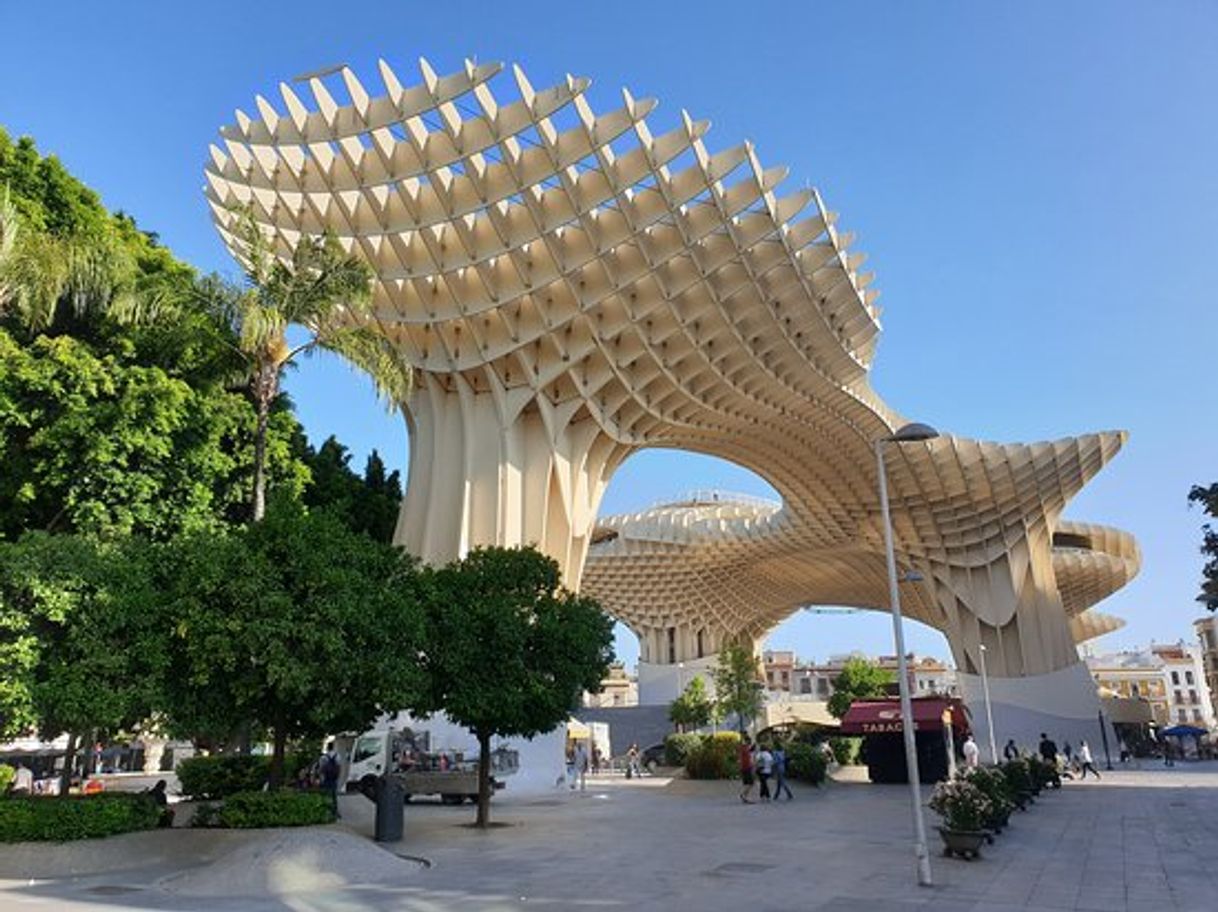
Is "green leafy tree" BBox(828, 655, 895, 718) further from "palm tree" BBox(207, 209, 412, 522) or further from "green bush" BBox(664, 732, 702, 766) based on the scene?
"palm tree" BBox(207, 209, 412, 522)

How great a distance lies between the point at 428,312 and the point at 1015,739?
48007mm

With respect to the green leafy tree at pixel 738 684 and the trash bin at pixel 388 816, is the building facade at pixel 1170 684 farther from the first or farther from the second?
the trash bin at pixel 388 816

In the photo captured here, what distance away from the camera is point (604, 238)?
103 ft

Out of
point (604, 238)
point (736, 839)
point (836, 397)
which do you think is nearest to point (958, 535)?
point (836, 397)

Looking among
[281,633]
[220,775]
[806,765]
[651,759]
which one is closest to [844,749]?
[806,765]

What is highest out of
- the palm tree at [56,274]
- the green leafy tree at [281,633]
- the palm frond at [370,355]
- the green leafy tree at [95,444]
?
the palm tree at [56,274]

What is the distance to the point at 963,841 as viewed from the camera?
14281mm

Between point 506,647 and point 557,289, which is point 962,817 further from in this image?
point 557,289

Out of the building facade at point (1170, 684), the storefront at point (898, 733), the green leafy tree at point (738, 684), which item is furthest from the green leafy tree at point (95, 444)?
the building facade at point (1170, 684)

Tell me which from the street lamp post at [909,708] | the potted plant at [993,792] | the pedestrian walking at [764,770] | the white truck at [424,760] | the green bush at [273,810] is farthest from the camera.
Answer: the pedestrian walking at [764,770]

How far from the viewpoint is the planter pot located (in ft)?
46.6

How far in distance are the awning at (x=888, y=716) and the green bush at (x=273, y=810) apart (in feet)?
76.6

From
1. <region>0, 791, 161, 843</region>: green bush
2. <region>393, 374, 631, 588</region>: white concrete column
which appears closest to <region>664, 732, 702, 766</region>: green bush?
<region>393, 374, 631, 588</region>: white concrete column

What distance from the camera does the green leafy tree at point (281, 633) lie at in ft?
50.5
